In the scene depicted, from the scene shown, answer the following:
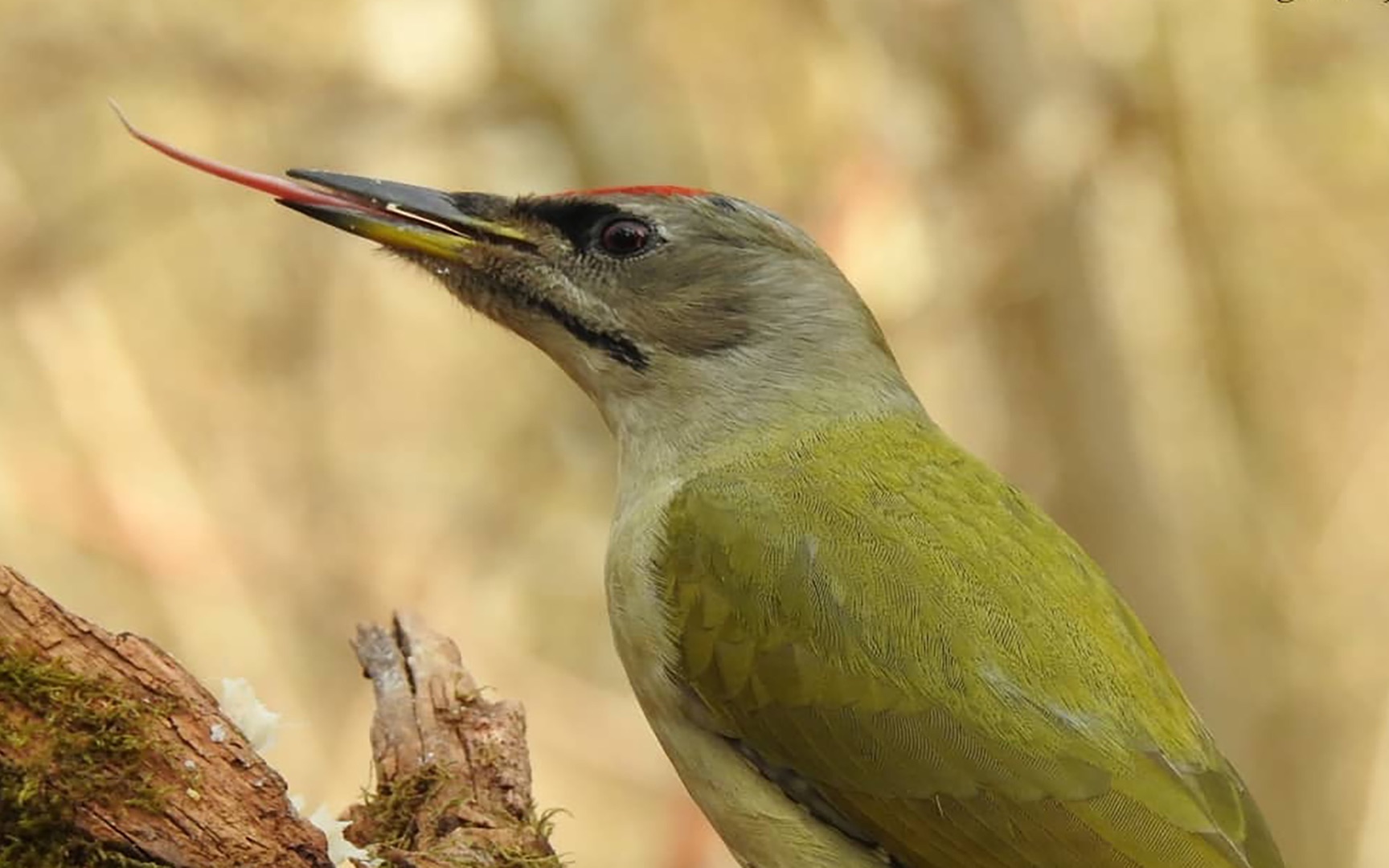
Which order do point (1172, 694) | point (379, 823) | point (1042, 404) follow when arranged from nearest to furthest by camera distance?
point (379, 823) → point (1172, 694) → point (1042, 404)

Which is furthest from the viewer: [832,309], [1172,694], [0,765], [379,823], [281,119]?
[281,119]

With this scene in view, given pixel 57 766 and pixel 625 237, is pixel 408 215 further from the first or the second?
pixel 57 766

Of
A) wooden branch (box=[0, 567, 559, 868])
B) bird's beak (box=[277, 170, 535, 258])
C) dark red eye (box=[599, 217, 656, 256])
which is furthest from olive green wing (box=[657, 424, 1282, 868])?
wooden branch (box=[0, 567, 559, 868])

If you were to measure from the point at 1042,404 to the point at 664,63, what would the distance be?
10.0 feet

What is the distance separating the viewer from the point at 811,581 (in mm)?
3824

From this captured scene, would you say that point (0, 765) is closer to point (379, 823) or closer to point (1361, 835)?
point (379, 823)

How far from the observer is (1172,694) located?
159 inches

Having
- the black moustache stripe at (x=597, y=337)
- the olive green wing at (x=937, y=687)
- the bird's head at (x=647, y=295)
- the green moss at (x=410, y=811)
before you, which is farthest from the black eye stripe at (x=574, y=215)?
the green moss at (x=410, y=811)

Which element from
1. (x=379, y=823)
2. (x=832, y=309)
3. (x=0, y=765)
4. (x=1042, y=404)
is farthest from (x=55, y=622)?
(x=1042, y=404)

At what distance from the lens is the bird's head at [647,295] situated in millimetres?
4410

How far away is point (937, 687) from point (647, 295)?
1.39m

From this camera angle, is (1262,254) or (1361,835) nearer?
(1361,835)

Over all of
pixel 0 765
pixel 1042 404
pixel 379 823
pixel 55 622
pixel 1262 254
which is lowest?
pixel 0 765

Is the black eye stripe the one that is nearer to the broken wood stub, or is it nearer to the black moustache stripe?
the black moustache stripe
